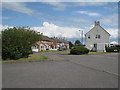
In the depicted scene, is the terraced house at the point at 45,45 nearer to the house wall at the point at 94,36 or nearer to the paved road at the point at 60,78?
the house wall at the point at 94,36

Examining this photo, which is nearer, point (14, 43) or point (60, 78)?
point (60, 78)

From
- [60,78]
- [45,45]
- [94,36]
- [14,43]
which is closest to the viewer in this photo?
[60,78]

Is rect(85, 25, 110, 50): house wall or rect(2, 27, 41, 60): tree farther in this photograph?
rect(85, 25, 110, 50): house wall

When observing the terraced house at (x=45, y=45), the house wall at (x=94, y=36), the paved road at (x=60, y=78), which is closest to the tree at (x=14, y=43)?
the paved road at (x=60, y=78)

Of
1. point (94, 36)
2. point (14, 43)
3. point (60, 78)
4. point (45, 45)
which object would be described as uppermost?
point (94, 36)

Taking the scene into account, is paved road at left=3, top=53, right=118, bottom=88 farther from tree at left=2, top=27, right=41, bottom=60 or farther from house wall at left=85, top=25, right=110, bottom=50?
house wall at left=85, top=25, right=110, bottom=50

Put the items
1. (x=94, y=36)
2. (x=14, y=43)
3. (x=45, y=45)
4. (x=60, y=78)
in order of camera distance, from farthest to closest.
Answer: (x=45, y=45)
(x=94, y=36)
(x=14, y=43)
(x=60, y=78)

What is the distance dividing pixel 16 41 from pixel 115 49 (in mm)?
28404

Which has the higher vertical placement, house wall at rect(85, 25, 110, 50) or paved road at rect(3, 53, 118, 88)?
house wall at rect(85, 25, 110, 50)

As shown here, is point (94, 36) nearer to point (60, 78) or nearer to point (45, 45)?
point (45, 45)

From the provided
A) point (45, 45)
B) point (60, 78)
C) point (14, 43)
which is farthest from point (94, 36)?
point (60, 78)

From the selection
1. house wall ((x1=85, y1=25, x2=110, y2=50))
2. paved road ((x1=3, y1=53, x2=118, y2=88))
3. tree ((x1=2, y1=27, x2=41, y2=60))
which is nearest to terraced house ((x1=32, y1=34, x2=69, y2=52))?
house wall ((x1=85, y1=25, x2=110, y2=50))

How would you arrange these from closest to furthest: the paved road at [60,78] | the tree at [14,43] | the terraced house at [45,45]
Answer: the paved road at [60,78] < the tree at [14,43] < the terraced house at [45,45]

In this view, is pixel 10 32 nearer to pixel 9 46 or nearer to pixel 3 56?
pixel 9 46
